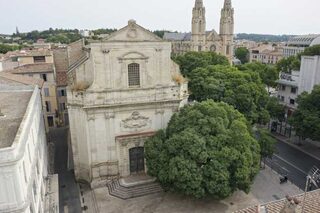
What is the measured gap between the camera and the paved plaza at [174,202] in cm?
2734

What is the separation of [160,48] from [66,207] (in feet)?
62.5

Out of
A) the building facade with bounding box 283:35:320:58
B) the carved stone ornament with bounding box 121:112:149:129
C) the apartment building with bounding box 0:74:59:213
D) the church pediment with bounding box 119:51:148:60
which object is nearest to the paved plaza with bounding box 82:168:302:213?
the apartment building with bounding box 0:74:59:213

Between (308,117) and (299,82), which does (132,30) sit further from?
(299,82)

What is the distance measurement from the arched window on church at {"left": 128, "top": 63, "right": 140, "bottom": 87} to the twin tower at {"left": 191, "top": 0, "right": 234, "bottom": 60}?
252 ft

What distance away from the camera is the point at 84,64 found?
29406 mm

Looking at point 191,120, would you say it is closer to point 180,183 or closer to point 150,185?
point 180,183

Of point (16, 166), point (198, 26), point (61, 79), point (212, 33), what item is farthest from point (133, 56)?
point (212, 33)

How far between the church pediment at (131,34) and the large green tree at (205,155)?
368 inches

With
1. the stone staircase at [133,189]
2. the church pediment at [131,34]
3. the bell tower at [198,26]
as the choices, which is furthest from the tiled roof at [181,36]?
the stone staircase at [133,189]

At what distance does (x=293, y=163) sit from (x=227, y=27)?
75.8 meters

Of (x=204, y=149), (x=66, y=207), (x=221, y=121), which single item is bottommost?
(x=66, y=207)

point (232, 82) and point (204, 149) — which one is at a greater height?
point (232, 82)

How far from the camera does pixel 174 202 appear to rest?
93.5ft

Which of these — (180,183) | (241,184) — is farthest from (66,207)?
(241,184)
